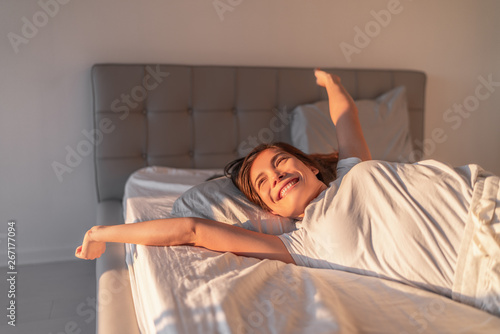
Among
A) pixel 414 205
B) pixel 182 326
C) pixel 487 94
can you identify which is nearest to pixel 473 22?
pixel 487 94

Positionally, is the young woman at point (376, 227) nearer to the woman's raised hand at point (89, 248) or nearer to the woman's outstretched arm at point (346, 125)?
the woman's raised hand at point (89, 248)

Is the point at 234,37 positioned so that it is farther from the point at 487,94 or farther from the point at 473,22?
the point at 487,94

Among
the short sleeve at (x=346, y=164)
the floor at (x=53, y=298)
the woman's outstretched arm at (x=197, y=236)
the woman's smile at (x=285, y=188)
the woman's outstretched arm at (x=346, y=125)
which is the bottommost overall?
the floor at (x=53, y=298)

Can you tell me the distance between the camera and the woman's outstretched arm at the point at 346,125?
1.66 metres

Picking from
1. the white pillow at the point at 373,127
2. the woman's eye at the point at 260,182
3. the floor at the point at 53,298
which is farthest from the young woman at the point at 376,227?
the white pillow at the point at 373,127

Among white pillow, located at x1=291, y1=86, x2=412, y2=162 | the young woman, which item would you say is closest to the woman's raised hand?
the young woman

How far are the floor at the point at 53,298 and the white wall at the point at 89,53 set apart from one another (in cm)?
11

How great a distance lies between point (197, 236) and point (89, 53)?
4.30 feet

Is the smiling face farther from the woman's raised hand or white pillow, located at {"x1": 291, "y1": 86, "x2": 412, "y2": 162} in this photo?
white pillow, located at {"x1": 291, "y1": 86, "x2": 412, "y2": 162}

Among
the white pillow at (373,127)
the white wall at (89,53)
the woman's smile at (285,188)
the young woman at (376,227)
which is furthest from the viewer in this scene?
the white pillow at (373,127)

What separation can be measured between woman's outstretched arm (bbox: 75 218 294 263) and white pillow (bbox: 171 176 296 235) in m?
0.14

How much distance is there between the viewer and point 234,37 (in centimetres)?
235

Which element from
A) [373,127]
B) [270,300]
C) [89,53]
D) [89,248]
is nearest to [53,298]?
[89,248]

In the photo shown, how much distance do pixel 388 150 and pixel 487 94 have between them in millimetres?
1098
